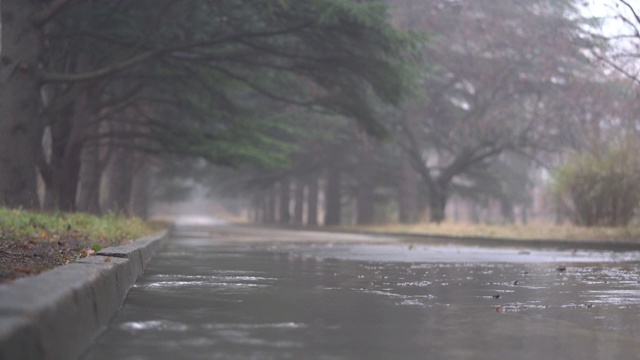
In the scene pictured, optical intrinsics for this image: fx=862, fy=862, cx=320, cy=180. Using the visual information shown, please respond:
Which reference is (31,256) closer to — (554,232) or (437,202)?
(554,232)

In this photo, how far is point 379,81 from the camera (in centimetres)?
2016

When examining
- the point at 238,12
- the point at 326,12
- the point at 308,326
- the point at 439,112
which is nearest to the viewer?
the point at 308,326

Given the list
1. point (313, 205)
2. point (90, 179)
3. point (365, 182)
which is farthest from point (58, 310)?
point (313, 205)

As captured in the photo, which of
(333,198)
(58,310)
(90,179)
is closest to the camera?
(58,310)

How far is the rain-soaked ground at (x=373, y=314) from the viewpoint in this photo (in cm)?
518

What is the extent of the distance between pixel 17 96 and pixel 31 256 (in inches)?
461

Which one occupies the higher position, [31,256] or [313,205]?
[313,205]

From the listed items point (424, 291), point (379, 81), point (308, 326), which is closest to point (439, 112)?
point (379, 81)

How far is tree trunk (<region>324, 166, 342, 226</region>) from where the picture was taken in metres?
49.3

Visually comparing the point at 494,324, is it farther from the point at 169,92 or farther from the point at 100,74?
the point at 169,92

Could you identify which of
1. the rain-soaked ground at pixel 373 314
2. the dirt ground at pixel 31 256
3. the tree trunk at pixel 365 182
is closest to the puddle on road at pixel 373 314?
the rain-soaked ground at pixel 373 314

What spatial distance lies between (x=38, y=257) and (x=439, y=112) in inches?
1369

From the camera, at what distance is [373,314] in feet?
22.6

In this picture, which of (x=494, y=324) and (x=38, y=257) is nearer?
(x=494, y=324)
